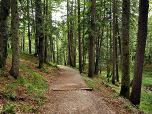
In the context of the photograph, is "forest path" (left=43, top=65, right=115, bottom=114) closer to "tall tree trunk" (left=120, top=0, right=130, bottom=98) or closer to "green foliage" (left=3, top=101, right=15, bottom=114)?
"green foliage" (left=3, top=101, right=15, bottom=114)

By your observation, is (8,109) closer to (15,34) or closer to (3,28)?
(15,34)

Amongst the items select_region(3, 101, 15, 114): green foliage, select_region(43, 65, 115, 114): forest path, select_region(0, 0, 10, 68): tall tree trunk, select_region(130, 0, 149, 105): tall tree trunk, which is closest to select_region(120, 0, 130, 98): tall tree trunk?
select_region(130, 0, 149, 105): tall tree trunk

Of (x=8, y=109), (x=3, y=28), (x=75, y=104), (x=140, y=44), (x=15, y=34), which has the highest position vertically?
(x=3, y=28)

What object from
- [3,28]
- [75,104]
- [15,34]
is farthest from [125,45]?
[3,28]

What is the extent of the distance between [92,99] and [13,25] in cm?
615

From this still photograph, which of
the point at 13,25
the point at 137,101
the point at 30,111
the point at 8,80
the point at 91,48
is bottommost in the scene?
the point at 137,101

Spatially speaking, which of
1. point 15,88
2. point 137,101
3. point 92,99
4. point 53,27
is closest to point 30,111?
point 15,88

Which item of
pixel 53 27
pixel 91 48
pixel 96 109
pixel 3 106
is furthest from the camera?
pixel 91 48

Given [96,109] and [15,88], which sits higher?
[15,88]

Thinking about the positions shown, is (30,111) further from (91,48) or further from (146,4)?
(91,48)

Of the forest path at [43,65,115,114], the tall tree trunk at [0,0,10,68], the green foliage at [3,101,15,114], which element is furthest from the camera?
the tall tree trunk at [0,0,10,68]

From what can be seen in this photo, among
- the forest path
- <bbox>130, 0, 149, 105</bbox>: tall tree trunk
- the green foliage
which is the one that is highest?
<bbox>130, 0, 149, 105</bbox>: tall tree trunk

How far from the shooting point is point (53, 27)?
1117 centimetres

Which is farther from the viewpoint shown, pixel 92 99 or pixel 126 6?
pixel 126 6
